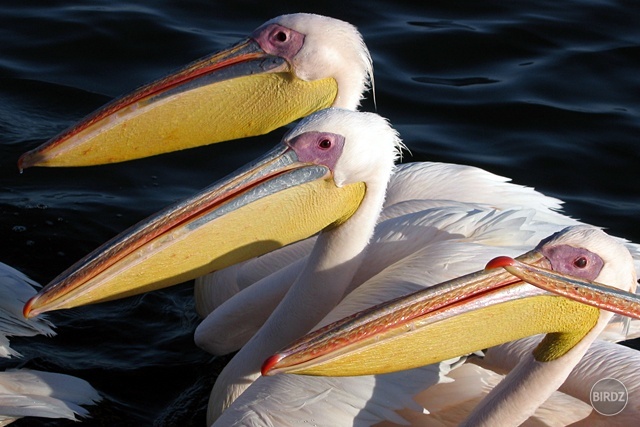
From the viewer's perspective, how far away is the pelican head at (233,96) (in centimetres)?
366

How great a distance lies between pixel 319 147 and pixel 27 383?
1345 mm

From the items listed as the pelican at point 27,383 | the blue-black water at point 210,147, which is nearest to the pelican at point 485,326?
the pelican at point 27,383

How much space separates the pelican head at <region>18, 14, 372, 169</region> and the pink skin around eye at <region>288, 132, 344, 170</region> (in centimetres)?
59

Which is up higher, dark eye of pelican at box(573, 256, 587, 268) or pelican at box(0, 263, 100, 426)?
pelican at box(0, 263, 100, 426)

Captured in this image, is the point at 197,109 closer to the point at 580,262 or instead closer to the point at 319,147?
→ the point at 319,147

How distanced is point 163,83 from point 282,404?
1.22 meters

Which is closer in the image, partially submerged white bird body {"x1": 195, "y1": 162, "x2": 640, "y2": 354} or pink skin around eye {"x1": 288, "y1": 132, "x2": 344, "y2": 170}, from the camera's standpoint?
pink skin around eye {"x1": 288, "y1": 132, "x2": 344, "y2": 170}

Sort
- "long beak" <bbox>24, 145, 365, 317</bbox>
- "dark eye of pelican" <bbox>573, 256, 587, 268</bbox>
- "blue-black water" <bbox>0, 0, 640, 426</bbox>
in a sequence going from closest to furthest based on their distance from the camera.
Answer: "dark eye of pelican" <bbox>573, 256, 587, 268</bbox> → "long beak" <bbox>24, 145, 365, 317</bbox> → "blue-black water" <bbox>0, 0, 640, 426</bbox>

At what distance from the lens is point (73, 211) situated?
4.97 meters

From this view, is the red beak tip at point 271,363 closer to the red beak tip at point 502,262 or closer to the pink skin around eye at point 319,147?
the red beak tip at point 502,262

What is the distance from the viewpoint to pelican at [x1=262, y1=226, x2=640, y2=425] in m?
2.58

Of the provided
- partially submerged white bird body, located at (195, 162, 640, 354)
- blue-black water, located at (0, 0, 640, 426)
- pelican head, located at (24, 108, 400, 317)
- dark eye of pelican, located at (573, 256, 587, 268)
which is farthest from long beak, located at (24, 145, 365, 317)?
blue-black water, located at (0, 0, 640, 426)

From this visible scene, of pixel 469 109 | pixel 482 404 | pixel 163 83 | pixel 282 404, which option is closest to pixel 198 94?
pixel 163 83

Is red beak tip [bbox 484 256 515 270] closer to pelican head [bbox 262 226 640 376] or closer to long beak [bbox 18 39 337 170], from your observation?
pelican head [bbox 262 226 640 376]
